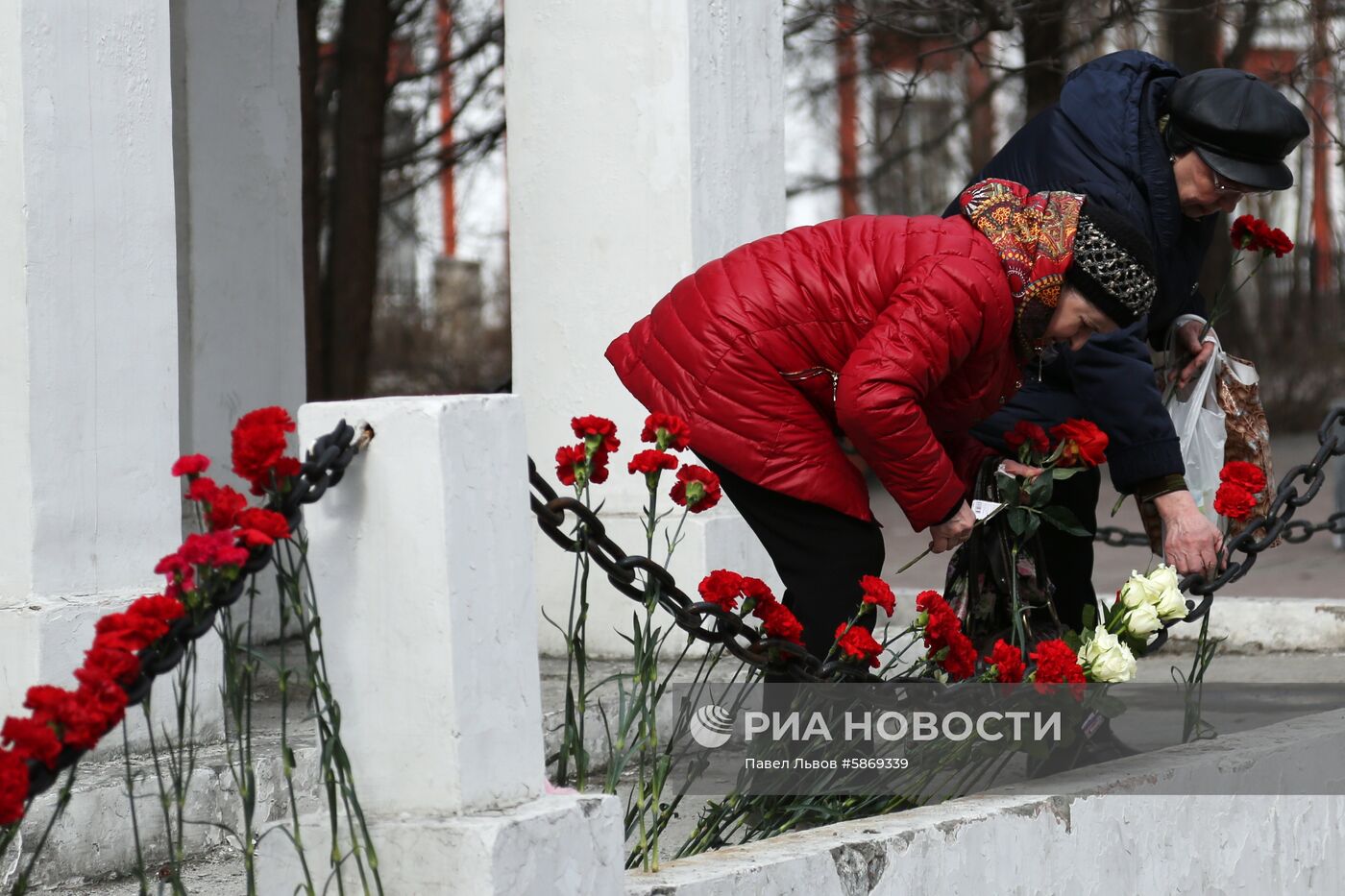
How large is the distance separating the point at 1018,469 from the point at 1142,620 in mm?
410

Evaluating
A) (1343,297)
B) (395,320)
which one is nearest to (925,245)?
(395,320)

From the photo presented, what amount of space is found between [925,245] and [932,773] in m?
0.97

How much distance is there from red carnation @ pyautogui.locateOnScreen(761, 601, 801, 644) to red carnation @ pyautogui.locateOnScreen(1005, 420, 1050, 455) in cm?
92

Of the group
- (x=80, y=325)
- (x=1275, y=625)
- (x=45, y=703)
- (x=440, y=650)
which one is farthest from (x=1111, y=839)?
(x=1275, y=625)

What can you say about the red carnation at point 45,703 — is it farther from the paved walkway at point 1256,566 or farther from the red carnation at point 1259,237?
the paved walkway at point 1256,566

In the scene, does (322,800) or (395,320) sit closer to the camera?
(322,800)

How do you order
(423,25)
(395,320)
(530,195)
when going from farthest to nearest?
(395,320) < (423,25) < (530,195)

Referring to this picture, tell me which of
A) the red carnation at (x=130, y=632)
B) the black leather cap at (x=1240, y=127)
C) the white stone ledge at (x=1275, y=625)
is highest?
the black leather cap at (x=1240, y=127)

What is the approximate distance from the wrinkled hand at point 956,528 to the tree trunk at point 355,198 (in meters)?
6.47

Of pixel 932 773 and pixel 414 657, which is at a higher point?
pixel 414 657

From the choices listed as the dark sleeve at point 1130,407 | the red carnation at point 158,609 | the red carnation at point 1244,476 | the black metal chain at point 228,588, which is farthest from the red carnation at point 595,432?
the red carnation at point 1244,476

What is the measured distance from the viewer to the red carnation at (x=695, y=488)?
2.73 meters

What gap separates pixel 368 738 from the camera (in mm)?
2266

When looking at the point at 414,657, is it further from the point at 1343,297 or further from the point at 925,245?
the point at 1343,297
